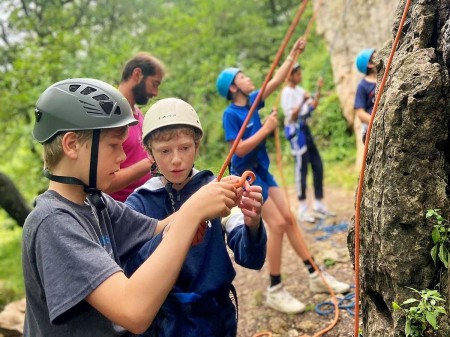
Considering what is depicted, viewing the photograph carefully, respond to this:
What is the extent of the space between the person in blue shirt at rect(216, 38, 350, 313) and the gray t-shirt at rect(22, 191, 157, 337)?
2465mm

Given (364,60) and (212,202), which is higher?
(364,60)

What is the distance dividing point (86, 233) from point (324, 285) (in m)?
3.52

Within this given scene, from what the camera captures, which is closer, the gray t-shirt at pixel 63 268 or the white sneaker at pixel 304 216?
the gray t-shirt at pixel 63 268

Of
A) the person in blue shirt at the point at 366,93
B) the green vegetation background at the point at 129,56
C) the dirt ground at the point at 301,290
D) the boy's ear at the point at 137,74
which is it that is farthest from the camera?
the green vegetation background at the point at 129,56

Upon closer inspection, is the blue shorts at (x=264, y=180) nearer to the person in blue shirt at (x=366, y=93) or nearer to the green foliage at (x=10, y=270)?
the person in blue shirt at (x=366, y=93)

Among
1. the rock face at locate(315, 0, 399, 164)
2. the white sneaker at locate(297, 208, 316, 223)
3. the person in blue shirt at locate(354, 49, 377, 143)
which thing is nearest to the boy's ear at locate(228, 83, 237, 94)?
the person in blue shirt at locate(354, 49, 377, 143)

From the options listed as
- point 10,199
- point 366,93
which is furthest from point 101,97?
point 10,199

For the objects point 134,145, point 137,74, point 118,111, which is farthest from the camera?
point 137,74

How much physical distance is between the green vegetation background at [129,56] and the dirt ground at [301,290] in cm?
257

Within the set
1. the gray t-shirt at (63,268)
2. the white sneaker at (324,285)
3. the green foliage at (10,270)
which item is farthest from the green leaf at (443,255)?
the green foliage at (10,270)

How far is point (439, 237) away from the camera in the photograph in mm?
1896

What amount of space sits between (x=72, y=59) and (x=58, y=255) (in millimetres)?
9687

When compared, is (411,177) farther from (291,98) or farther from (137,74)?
(291,98)

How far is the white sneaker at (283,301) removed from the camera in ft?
14.0
